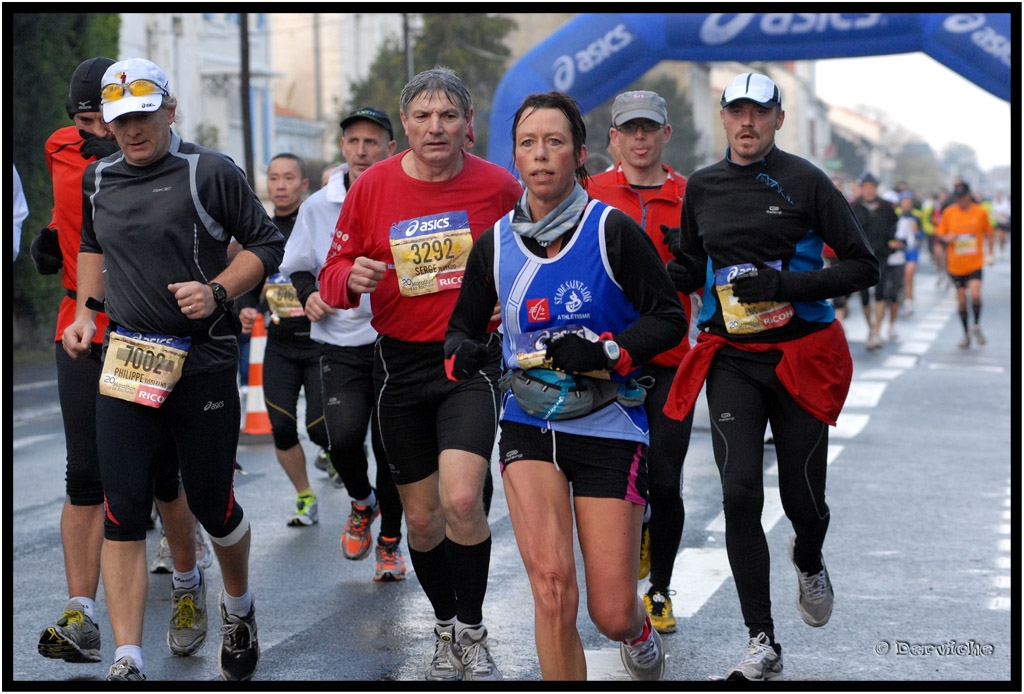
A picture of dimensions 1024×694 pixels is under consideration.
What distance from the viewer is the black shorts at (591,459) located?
4.41 meters

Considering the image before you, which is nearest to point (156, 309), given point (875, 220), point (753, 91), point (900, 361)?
point (753, 91)

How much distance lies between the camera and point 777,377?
5.27 metres

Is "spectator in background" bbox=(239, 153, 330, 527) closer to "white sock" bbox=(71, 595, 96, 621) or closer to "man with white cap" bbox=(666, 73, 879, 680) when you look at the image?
"white sock" bbox=(71, 595, 96, 621)

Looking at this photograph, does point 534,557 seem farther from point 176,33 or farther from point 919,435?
point 176,33

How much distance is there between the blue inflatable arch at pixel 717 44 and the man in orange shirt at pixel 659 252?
295 inches

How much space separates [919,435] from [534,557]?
323 inches

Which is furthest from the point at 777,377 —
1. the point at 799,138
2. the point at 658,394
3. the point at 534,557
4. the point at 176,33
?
the point at 799,138

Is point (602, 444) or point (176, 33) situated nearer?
point (602, 444)

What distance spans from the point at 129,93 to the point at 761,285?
7.63 feet

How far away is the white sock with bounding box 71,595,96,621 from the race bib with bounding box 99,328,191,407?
945mm

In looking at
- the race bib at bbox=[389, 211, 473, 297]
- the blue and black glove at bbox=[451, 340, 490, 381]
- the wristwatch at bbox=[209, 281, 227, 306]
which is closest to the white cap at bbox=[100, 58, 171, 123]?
the wristwatch at bbox=[209, 281, 227, 306]

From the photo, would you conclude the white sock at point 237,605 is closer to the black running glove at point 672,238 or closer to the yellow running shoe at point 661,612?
the yellow running shoe at point 661,612

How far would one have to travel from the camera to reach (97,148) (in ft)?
18.5

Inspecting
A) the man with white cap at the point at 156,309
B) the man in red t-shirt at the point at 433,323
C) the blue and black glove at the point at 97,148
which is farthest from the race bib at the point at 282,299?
the man with white cap at the point at 156,309
